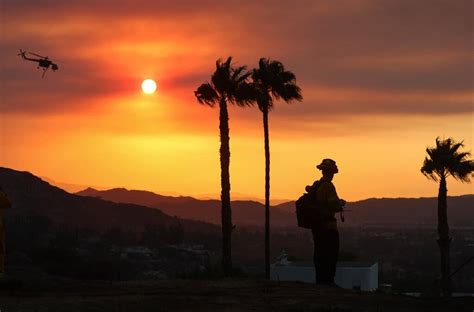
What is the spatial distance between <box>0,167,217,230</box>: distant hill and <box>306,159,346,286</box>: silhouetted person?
143 metres

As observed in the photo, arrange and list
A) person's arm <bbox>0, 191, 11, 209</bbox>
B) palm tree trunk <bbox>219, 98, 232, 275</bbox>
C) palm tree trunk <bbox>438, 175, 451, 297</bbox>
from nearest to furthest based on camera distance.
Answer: person's arm <bbox>0, 191, 11, 209</bbox>
palm tree trunk <bbox>219, 98, 232, 275</bbox>
palm tree trunk <bbox>438, 175, 451, 297</bbox>

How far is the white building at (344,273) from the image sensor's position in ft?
207

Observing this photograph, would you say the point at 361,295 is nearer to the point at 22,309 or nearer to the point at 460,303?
the point at 460,303

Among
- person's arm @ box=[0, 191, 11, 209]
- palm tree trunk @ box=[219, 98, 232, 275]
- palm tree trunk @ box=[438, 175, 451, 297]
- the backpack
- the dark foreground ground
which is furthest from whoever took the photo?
palm tree trunk @ box=[438, 175, 451, 297]

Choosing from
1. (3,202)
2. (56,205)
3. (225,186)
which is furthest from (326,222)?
(56,205)

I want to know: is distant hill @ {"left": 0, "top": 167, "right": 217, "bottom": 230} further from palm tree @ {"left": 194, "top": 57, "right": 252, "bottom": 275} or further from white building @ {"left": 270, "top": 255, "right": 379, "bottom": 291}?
palm tree @ {"left": 194, "top": 57, "right": 252, "bottom": 275}

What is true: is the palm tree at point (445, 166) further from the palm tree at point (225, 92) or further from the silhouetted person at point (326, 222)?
the silhouetted person at point (326, 222)

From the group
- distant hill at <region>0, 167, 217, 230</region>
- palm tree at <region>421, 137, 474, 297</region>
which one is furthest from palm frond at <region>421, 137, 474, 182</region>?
distant hill at <region>0, 167, 217, 230</region>

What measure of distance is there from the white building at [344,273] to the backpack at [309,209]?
141 ft

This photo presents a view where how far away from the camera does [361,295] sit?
15594 millimetres

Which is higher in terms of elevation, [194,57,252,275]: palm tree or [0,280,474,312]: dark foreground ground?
[194,57,252,275]: palm tree

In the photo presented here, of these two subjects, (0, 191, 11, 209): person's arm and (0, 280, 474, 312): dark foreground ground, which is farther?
(0, 191, 11, 209): person's arm

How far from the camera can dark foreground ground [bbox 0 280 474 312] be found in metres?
13.3

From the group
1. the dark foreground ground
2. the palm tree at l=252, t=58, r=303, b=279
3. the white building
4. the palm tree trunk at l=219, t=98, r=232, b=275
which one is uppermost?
the palm tree at l=252, t=58, r=303, b=279
